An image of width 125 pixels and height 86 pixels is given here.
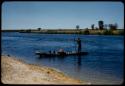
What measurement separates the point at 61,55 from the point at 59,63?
2.34 m

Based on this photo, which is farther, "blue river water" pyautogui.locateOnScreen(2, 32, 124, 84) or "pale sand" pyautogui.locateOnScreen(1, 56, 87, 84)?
"blue river water" pyautogui.locateOnScreen(2, 32, 124, 84)

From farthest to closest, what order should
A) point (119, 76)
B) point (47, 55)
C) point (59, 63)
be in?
point (47, 55)
point (59, 63)
point (119, 76)

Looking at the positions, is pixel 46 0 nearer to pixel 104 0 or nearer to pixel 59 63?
pixel 104 0

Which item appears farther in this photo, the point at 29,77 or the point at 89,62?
the point at 89,62

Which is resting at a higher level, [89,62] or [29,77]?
[29,77]

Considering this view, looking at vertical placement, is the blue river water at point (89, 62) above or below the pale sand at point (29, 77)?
below

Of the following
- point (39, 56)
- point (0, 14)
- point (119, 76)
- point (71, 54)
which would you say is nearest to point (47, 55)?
point (39, 56)

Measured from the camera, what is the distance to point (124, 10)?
10.0 feet

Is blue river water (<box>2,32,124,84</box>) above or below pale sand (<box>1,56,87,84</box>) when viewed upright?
below

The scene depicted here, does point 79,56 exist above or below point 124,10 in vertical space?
below

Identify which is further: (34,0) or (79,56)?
(79,56)

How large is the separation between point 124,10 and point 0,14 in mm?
1358

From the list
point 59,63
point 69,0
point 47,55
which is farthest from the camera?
point 47,55

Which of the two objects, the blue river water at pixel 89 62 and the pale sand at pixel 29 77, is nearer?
the pale sand at pixel 29 77
